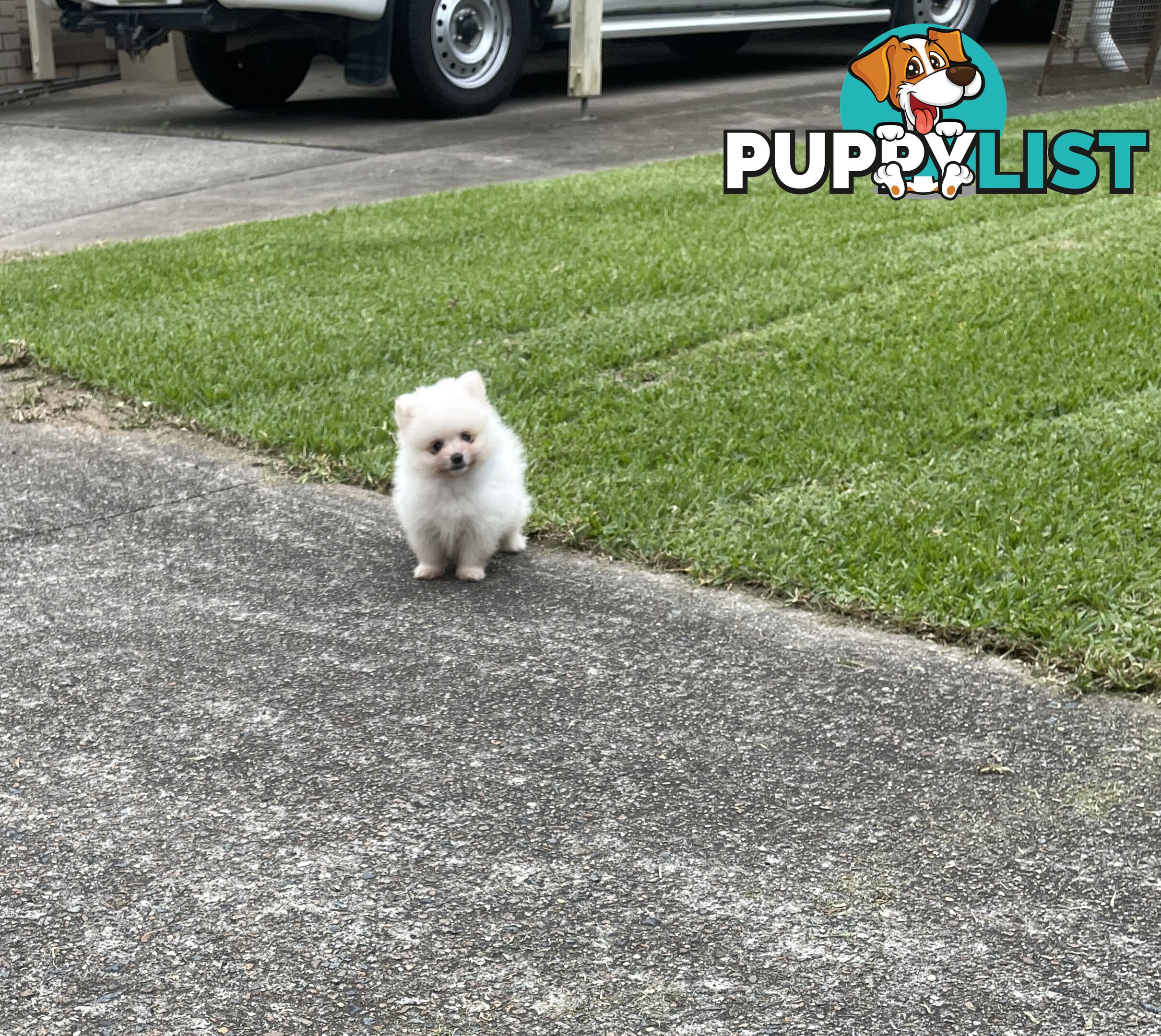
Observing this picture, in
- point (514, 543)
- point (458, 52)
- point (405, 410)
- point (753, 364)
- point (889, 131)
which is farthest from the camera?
point (458, 52)

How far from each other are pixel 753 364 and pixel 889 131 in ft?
17.4

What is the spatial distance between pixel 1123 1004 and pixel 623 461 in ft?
8.93

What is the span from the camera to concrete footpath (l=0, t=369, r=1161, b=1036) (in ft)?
8.00

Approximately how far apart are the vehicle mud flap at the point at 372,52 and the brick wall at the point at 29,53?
517cm

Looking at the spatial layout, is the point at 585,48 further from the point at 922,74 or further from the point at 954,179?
the point at 954,179

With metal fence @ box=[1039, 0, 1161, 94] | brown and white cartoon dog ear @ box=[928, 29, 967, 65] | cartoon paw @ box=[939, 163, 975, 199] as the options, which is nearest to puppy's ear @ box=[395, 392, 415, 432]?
cartoon paw @ box=[939, 163, 975, 199]

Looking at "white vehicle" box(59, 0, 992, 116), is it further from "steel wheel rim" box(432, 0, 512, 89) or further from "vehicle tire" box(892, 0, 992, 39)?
"vehicle tire" box(892, 0, 992, 39)

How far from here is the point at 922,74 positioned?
479 inches

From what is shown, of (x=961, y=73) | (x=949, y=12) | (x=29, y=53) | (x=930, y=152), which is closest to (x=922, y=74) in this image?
(x=961, y=73)

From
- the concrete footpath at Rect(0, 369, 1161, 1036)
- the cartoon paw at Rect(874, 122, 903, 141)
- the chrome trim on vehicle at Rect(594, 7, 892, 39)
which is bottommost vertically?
the concrete footpath at Rect(0, 369, 1161, 1036)

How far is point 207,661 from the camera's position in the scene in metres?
3.65

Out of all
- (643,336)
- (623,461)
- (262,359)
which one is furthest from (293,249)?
(623,461)

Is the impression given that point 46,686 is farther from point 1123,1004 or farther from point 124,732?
point 1123,1004

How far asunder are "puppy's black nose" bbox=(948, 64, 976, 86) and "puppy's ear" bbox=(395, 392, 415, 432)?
925cm
